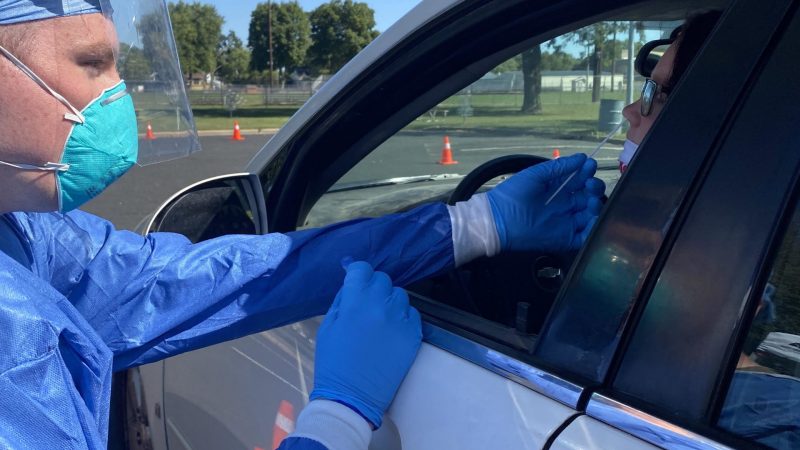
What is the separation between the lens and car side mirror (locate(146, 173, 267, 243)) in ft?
7.38

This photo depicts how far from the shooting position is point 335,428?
1298 millimetres

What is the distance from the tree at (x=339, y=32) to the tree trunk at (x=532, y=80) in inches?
1779

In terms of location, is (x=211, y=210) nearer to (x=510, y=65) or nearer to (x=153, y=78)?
(x=153, y=78)

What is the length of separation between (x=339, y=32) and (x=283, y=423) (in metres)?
48.1

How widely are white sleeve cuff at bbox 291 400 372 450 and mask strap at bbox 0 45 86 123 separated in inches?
27.4

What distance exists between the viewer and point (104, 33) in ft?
4.67

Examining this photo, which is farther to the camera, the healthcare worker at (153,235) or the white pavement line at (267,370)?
the white pavement line at (267,370)

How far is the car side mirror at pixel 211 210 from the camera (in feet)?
7.38

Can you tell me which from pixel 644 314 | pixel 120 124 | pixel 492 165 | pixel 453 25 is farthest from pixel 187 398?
pixel 644 314

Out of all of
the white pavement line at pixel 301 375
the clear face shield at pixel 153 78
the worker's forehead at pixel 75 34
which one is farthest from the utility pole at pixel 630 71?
the worker's forehead at pixel 75 34

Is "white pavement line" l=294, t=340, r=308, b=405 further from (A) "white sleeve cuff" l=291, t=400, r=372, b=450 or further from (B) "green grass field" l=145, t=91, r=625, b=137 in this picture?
(B) "green grass field" l=145, t=91, r=625, b=137

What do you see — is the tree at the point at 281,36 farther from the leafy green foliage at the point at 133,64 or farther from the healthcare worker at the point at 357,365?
the healthcare worker at the point at 357,365

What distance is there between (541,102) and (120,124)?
1114mm

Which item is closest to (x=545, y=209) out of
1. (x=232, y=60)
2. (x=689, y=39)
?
(x=689, y=39)
